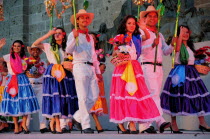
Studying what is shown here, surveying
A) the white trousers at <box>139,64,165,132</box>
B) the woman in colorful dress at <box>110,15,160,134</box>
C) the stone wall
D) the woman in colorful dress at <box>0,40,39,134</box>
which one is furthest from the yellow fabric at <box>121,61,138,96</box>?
the woman in colorful dress at <box>0,40,39,134</box>

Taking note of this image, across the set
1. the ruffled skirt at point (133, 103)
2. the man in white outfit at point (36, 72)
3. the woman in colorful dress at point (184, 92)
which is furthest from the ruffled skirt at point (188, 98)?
the man in white outfit at point (36, 72)

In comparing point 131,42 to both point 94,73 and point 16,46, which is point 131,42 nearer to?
point 94,73

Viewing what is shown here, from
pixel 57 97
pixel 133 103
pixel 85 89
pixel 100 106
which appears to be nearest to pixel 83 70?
pixel 85 89

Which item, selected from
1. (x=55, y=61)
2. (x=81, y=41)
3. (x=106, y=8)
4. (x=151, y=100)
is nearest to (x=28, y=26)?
(x=106, y=8)

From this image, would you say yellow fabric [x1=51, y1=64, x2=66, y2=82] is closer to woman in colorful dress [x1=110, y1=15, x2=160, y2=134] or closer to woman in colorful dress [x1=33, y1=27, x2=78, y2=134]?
woman in colorful dress [x1=33, y1=27, x2=78, y2=134]

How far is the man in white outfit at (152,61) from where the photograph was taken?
21.7 feet

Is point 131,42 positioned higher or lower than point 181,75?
higher

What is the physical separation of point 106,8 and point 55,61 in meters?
3.15

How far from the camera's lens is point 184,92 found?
7.08 metres

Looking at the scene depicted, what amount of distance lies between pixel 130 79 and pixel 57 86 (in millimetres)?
1769

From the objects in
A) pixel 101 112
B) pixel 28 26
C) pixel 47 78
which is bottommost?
pixel 101 112

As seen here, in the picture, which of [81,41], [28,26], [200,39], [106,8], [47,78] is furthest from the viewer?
[28,26]

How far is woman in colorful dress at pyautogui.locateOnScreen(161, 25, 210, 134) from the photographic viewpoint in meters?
7.06

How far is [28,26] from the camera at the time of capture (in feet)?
42.6
